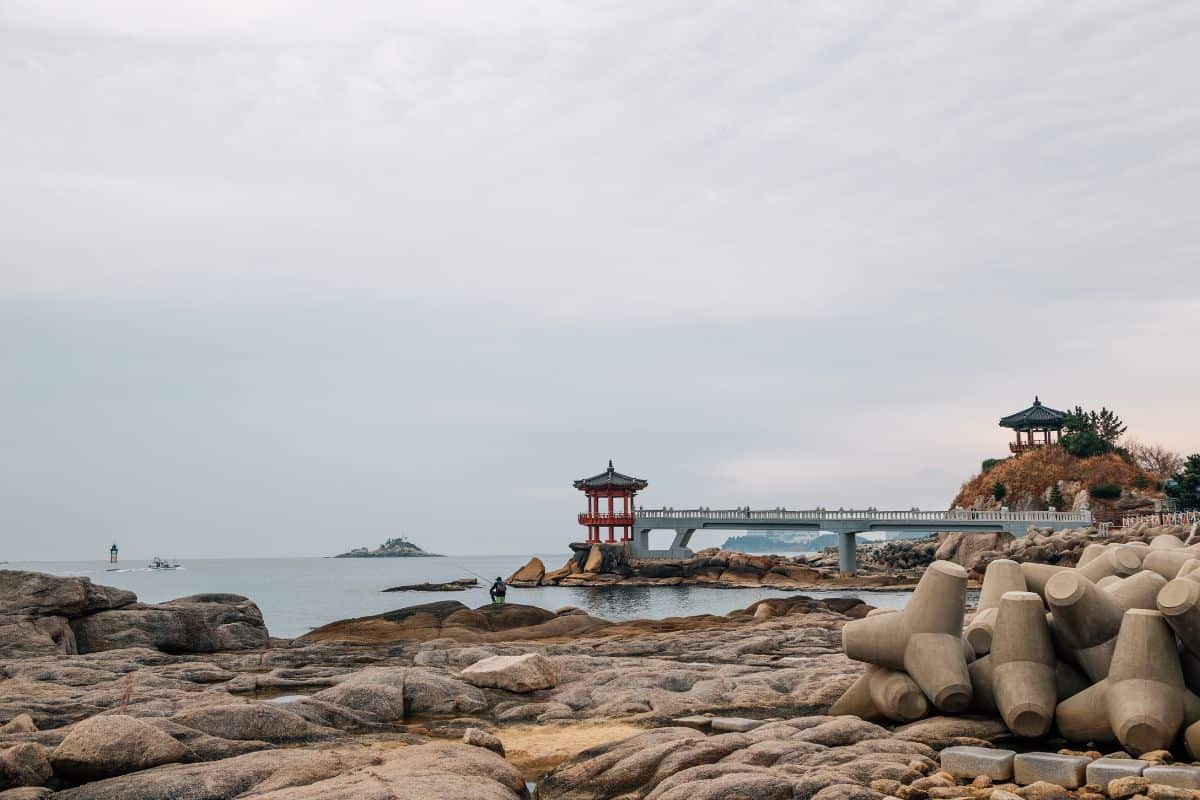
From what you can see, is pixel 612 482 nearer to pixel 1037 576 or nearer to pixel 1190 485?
pixel 1190 485

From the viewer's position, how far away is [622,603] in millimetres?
72375

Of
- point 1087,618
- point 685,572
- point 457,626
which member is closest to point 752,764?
point 1087,618

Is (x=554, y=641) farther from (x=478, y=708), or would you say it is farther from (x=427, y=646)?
(x=478, y=708)

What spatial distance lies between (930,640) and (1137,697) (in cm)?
A: 295

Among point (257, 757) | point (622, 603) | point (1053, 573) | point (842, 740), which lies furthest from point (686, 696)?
point (622, 603)

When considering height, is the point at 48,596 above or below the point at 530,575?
above

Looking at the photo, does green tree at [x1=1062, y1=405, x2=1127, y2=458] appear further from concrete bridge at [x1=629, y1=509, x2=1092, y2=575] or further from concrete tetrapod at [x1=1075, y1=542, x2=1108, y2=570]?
concrete tetrapod at [x1=1075, y1=542, x2=1108, y2=570]

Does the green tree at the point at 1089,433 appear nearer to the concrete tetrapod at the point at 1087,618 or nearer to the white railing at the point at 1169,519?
the white railing at the point at 1169,519

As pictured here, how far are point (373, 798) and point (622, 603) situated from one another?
207 ft

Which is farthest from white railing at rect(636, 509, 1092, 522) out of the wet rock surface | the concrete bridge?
the wet rock surface

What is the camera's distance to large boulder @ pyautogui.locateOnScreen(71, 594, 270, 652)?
27.1 meters

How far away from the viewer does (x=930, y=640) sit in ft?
49.7

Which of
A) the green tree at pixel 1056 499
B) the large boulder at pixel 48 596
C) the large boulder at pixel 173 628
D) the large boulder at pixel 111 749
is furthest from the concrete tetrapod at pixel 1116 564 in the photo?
the green tree at pixel 1056 499

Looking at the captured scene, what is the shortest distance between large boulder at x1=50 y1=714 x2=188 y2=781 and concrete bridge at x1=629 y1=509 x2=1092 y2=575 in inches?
2966
